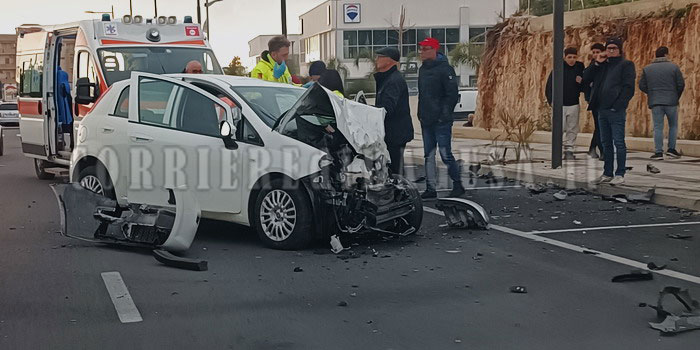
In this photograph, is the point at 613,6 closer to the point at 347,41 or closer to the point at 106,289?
the point at 106,289

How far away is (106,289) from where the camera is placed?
6.59m

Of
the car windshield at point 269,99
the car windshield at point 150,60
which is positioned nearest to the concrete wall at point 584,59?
the car windshield at point 150,60

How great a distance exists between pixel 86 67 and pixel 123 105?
15.4 feet

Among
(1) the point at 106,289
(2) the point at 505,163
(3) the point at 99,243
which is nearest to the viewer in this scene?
(1) the point at 106,289

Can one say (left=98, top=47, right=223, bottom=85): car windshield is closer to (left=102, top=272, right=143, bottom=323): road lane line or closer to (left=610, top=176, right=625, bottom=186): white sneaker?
(left=610, top=176, right=625, bottom=186): white sneaker

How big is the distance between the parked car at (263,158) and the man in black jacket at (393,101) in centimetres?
192

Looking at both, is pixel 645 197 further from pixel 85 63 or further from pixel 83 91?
pixel 85 63

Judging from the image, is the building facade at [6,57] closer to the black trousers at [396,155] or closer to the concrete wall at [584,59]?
the concrete wall at [584,59]

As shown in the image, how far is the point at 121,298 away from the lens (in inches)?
248

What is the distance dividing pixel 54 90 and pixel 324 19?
7272cm

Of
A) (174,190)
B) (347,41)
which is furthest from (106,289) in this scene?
(347,41)

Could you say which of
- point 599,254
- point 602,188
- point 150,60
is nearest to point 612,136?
point 602,188

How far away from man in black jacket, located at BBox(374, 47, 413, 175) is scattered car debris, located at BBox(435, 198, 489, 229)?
5.44 feet

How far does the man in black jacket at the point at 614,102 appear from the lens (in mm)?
11781
